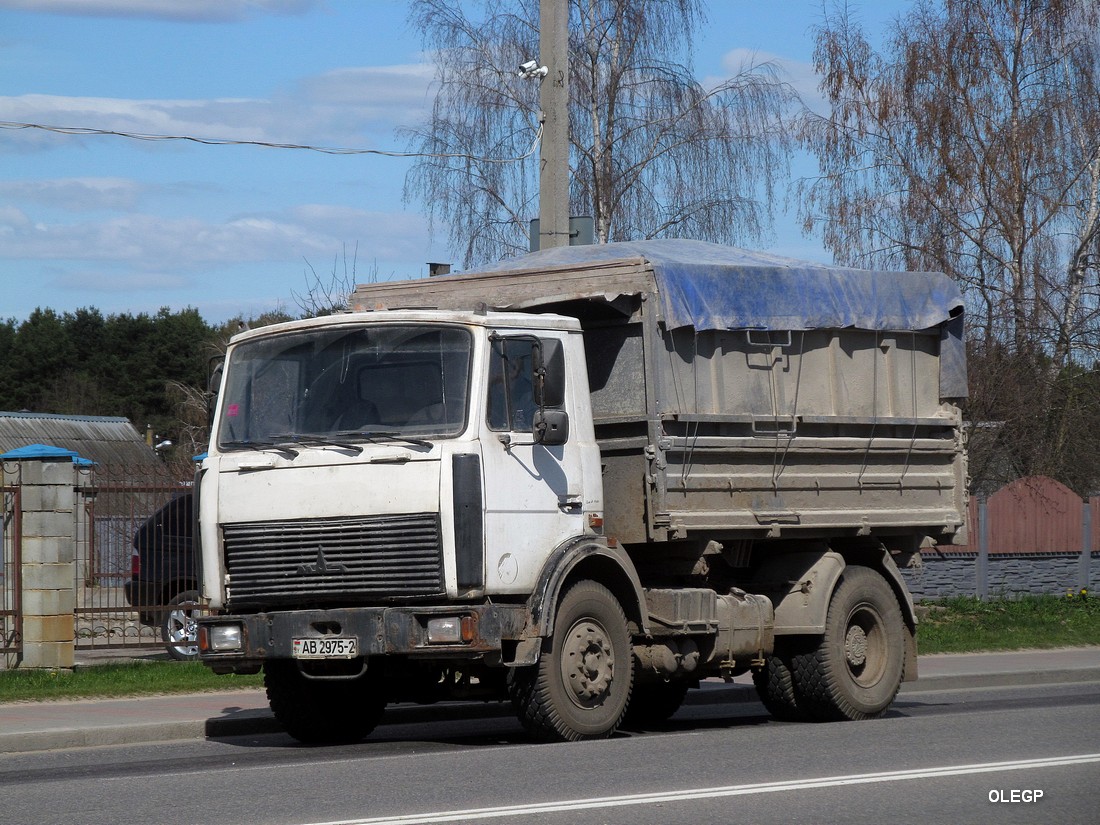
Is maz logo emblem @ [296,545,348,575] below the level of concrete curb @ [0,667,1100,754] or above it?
above

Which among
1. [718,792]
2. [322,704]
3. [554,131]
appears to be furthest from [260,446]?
[554,131]

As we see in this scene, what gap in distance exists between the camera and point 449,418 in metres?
10.1

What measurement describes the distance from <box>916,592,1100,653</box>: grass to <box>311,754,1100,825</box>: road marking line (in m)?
10.5

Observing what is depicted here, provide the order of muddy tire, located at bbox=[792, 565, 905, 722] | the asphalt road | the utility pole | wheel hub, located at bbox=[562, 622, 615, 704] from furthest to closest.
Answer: the utility pole, muddy tire, located at bbox=[792, 565, 905, 722], wheel hub, located at bbox=[562, 622, 615, 704], the asphalt road

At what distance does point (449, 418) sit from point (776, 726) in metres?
4.01

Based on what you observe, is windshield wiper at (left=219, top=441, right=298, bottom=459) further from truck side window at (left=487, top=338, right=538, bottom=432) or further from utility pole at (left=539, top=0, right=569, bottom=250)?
utility pole at (left=539, top=0, right=569, bottom=250)

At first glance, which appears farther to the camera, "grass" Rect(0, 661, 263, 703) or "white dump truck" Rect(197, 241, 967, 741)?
"grass" Rect(0, 661, 263, 703)

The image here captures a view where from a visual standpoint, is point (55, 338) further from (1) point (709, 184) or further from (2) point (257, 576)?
(2) point (257, 576)

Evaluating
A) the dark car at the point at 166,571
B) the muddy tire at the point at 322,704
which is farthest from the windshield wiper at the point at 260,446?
the dark car at the point at 166,571

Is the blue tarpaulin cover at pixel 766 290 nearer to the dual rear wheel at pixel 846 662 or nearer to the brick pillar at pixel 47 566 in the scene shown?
the dual rear wheel at pixel 846 662

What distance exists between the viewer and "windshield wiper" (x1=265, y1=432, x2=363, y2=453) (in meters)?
10.2

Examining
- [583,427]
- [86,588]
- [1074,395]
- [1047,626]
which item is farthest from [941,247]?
[583,427]

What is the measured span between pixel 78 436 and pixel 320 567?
54362 mm

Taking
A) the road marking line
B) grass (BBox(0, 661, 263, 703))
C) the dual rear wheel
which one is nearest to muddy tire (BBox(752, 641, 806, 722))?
the dual rear wheel
